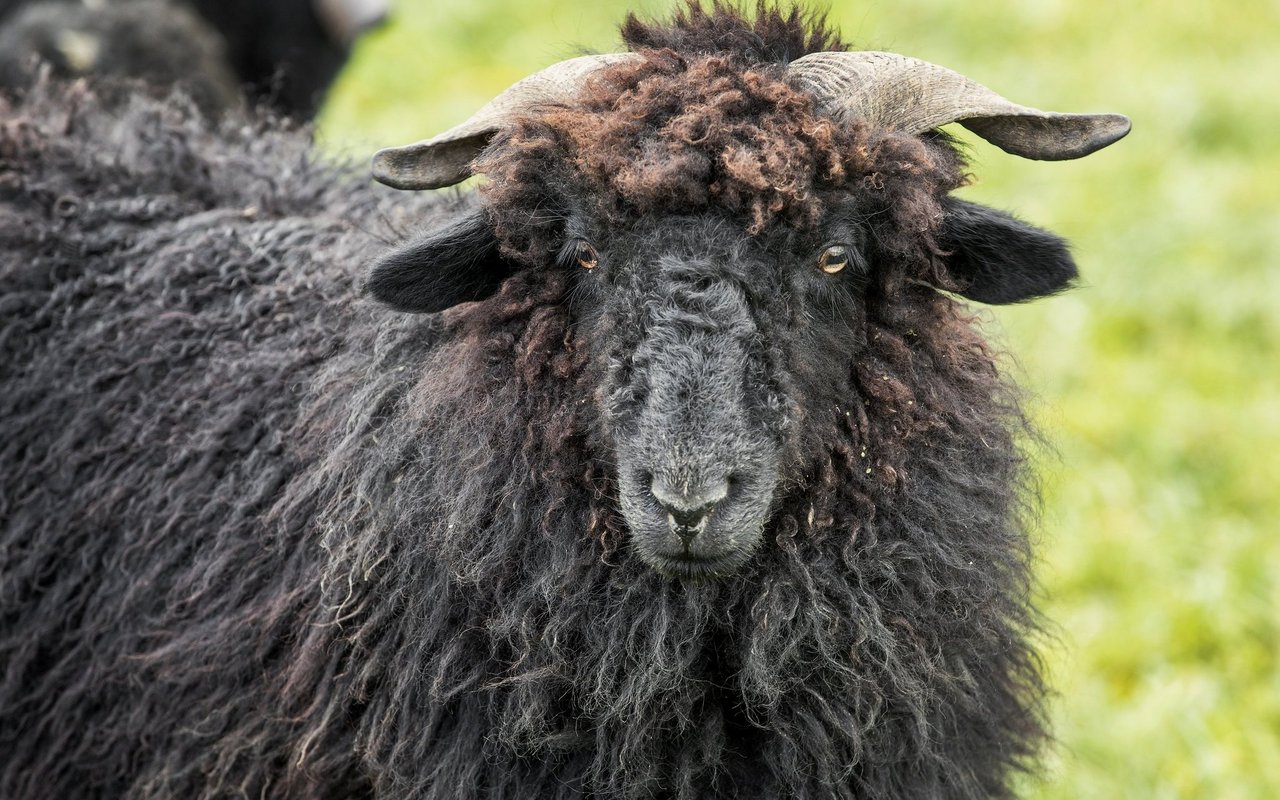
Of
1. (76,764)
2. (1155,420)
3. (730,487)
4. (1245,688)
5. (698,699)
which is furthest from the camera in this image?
(1155,420)

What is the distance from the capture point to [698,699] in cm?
346

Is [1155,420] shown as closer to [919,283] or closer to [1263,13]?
[919,283]

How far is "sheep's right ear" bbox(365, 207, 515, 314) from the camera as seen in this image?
3.45m

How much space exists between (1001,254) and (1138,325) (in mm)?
5001

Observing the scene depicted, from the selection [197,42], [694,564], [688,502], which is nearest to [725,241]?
[688,502]

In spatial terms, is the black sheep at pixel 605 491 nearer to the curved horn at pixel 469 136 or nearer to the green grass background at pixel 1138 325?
the curved horn at pixel 469 136

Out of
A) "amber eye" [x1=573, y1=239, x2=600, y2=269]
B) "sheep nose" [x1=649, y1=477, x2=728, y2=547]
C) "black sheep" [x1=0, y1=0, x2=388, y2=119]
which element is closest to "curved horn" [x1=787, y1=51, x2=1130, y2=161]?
"amber eye" [x1=573, y1=239, x2=600, y2=269]

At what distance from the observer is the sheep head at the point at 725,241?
10.1 ft

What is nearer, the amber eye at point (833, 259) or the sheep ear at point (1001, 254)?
the amber eye at point (833, 259)

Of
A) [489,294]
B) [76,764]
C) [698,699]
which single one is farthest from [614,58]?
[76,764]

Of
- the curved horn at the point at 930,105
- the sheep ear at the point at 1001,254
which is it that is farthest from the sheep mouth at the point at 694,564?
the curved horn at the point at 930,105

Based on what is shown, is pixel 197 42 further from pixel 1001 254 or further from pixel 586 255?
pixel 1001 254

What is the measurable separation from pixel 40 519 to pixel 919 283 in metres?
2.67

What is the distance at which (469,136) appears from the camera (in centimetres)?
350
